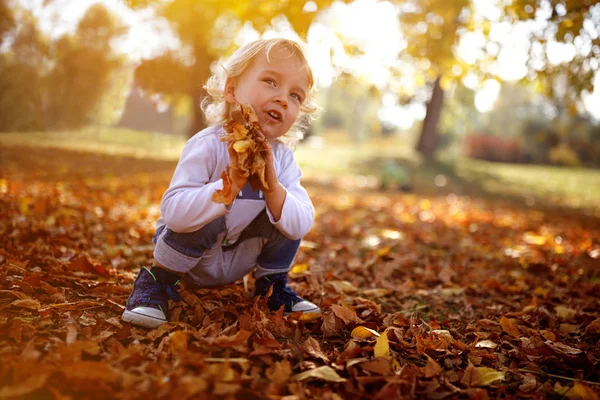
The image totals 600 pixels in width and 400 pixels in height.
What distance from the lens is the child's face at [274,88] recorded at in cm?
202

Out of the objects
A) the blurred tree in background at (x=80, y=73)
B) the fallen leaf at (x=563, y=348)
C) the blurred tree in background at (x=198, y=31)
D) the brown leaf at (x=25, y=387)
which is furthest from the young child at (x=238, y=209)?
the blurred tree in background at (x=80, y=73)

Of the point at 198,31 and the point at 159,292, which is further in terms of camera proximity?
the point at 198,31

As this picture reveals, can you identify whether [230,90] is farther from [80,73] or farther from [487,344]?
[80,73]

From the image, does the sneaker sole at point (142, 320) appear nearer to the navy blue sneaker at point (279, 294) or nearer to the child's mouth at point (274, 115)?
the navy blue sneaker at point (279, 294)

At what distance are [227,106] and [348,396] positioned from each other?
4.73ft

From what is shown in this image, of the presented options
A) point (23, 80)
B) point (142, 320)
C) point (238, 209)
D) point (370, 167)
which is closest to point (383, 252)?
point (238, 209)

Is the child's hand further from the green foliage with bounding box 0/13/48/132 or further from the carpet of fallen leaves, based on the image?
the green foliage with bounding box 0/13/48/132

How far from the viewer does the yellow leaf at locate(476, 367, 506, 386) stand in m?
1.63

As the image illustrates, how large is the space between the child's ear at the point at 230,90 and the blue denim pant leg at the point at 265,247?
0.56m

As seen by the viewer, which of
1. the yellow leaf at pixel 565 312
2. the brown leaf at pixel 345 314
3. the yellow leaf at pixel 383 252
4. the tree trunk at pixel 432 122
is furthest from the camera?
the tree trunk at pixel 432 122

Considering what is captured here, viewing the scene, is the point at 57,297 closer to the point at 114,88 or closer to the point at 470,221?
the point at 114,88

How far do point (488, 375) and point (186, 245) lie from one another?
126 cm

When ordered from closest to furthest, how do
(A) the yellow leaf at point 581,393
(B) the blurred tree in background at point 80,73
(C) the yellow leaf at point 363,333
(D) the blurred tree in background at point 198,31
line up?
1. (A) the yellow leaf at point 581,393
2. (C) the yellow leaf at point 363,333
3. (B) the blurred tree in background at point 80,73
4. (D) the blurred tree in background at point 198,31

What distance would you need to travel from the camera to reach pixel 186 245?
1935 mm
